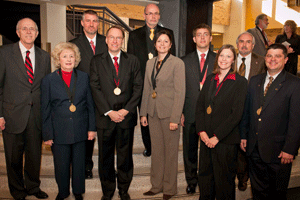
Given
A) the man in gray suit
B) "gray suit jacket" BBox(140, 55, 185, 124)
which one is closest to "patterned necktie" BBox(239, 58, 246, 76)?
"gray suit jacket" BBox(140, 55, 185, 124)

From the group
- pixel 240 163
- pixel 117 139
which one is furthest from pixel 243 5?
pixel 117 139

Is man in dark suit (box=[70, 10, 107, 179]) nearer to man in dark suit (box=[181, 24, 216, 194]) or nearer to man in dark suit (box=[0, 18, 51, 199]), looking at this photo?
man in dark suit (box=[0, 18, 51, 199])

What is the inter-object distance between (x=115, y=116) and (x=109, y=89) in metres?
0.27

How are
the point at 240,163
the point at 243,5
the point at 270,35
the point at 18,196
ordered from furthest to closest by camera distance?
the point at 243,5
the point at 270,35
the point at 240,163
the point at 18,196

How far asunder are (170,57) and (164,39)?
0.19m

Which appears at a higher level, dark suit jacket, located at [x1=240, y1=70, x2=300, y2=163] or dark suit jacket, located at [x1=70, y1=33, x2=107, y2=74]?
dark suit jacket, located at [x1=70, y1=33, x2=107, y2=74]

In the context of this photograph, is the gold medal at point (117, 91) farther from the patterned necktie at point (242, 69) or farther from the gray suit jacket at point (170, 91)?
the patterned necktie at point (242, 69)

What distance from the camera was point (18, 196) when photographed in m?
2.64

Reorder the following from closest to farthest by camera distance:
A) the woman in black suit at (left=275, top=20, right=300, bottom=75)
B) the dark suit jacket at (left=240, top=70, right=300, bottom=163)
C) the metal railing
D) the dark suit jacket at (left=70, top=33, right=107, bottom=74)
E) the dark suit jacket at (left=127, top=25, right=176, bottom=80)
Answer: the dark suit jacket at (left=240, top=70, right=300, bottom=163)
the dark suit jacket at (left=70, top=33, right=107, bottom=74)
the dark suit jacket at (left=127, top=25, right=176, bottom=80)
the woman in black suit at (left=275, top=20, right=300, bottom=75)
the metal railing

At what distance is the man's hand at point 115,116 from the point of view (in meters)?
2.42

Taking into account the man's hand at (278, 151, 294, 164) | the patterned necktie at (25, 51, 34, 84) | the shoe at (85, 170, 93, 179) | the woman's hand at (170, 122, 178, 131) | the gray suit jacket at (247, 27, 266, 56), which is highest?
the gray suit jacket at (247, 27, 266, 56)

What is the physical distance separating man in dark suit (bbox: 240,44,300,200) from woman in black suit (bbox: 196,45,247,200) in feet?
0.65

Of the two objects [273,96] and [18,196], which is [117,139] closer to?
[18,196]

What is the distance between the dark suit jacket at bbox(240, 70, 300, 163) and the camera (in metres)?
2.16
